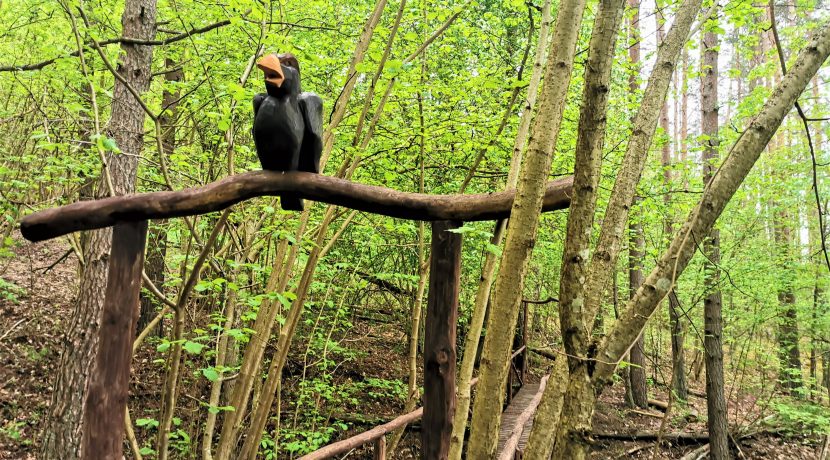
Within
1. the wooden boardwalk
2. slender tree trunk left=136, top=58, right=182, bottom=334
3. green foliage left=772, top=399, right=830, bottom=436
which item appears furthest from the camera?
green foliage left=772, top=399, right=830, bottom=436

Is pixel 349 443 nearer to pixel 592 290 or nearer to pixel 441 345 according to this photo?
pixel 441 345

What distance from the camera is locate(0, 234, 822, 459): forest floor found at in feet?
15.9

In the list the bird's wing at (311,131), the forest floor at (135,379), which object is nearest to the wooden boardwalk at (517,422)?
the forest floor at (135,379)

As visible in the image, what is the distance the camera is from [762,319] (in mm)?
7352

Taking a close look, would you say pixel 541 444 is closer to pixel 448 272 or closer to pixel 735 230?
pixel 448 272

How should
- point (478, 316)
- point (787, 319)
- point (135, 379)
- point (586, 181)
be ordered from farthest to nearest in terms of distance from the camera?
point (787, 319) < point (135, 379) < point (478, 316) < point (586, 181)

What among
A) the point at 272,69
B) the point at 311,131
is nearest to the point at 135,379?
the point at 311,131

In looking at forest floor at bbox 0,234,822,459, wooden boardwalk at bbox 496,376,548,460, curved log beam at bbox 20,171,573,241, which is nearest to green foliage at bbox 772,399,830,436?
forest floor at bbox 0,234,822,459

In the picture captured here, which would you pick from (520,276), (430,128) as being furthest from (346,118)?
(520,276)

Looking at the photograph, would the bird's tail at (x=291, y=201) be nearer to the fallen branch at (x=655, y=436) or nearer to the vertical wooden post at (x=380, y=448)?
the vertical wooden post at (x=380, y=448)

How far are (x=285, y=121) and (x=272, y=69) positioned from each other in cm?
17

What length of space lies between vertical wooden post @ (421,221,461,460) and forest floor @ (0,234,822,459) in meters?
3.47

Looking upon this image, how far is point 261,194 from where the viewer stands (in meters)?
1.69

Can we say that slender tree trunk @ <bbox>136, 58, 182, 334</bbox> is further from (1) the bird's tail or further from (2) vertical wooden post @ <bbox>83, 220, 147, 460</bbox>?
(1) the bird's tail
